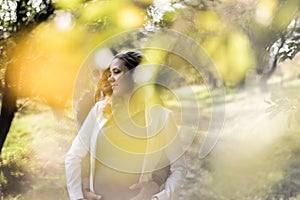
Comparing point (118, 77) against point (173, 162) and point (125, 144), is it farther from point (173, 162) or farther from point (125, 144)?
point (173, 162)

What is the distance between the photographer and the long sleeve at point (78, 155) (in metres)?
1.67

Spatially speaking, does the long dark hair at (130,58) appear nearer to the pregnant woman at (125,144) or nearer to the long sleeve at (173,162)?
the pregnant woman at (125,144)

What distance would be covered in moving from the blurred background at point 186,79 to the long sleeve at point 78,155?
4 cm

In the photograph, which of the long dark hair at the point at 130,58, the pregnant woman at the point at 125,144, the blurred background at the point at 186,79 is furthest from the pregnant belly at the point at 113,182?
the long dark hair at the point at 130,58

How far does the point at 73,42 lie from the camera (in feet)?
5.97

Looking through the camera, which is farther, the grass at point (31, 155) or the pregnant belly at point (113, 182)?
the grass at point (31, 155)

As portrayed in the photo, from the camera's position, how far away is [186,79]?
182 cm

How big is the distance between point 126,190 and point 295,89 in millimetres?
749

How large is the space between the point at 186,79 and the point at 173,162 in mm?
291

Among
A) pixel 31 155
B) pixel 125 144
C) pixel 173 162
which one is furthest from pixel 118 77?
pixel 31 155

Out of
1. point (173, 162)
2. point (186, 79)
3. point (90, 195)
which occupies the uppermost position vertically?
point (186, 79)

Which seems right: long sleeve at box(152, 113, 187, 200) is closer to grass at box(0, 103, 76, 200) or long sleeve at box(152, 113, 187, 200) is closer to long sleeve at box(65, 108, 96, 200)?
long sleeve at box(65, 108, 96, 200)

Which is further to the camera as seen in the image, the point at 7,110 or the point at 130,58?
the point at 7,110

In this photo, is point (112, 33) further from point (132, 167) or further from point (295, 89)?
point (295, 89)
